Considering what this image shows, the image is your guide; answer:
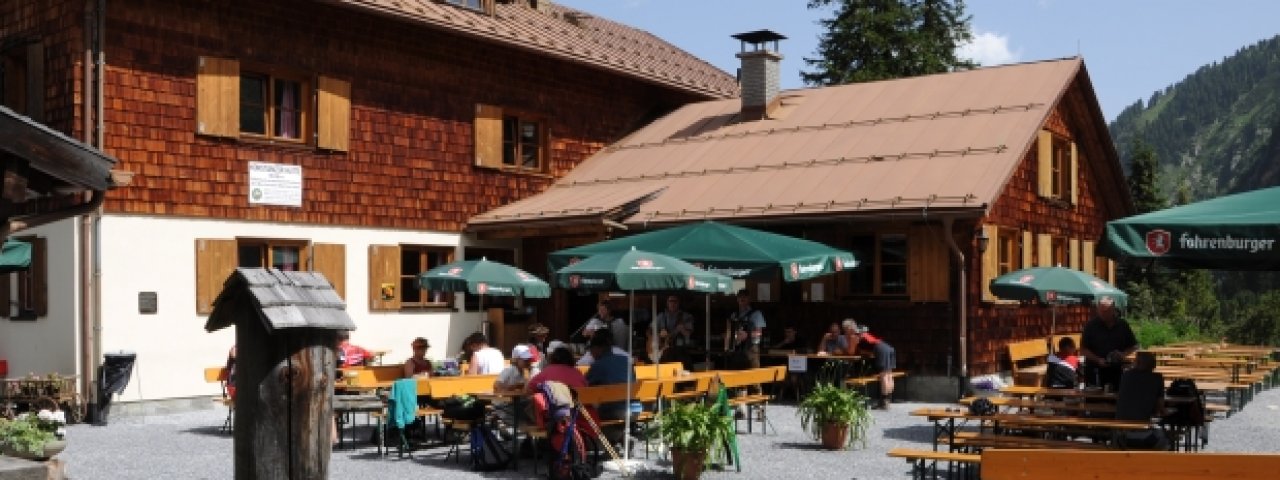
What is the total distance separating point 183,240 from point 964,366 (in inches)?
376

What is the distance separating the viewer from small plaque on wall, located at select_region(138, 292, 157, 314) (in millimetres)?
15344

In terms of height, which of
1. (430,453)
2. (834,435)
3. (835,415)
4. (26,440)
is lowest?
(430,453)

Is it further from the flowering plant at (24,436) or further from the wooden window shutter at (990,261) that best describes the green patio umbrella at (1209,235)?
the wooden window shutter at (990,261)

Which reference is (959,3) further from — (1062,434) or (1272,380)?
(1062,434)

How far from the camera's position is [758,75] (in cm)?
2186

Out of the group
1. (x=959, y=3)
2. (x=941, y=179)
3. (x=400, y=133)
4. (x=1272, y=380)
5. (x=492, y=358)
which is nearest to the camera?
(x=492, y=358)

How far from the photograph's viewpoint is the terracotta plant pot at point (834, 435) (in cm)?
1160

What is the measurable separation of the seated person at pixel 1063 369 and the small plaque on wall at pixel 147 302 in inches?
389

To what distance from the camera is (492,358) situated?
42.5ft

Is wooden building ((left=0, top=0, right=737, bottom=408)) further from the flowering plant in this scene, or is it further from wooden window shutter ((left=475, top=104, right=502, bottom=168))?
the flowering plant

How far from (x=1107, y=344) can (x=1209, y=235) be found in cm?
435

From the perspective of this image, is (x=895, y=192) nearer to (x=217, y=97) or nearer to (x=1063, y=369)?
(x=1063, y=369)

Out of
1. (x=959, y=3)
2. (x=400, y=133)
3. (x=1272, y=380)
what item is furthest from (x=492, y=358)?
(x=959, y=3)

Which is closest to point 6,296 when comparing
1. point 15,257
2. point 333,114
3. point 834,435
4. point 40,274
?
point 40,274
